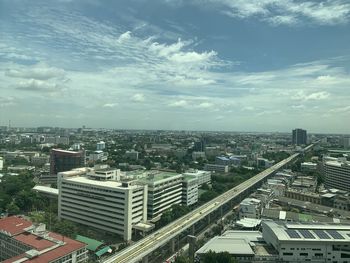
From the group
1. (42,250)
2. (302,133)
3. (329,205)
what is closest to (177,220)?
(42,250)

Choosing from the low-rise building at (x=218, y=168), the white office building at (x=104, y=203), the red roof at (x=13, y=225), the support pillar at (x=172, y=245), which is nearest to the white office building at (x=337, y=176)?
the low-rise building at (x=218, y=168)

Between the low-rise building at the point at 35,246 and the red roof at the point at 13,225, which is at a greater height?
the red roof at the point at 13,225

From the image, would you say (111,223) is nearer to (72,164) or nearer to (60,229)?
(60,229)

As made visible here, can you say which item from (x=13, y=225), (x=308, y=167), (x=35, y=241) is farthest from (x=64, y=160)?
(x=308, y=167)

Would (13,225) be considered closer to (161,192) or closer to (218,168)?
(161,192)

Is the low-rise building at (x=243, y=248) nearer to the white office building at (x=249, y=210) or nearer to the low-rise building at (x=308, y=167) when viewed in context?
the white office building at (x=249, y=210)

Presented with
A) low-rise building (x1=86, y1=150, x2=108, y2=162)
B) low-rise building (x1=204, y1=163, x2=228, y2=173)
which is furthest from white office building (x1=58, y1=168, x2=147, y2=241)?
low-rise building (x1=86, y1=150, x2=108, y2=162)
